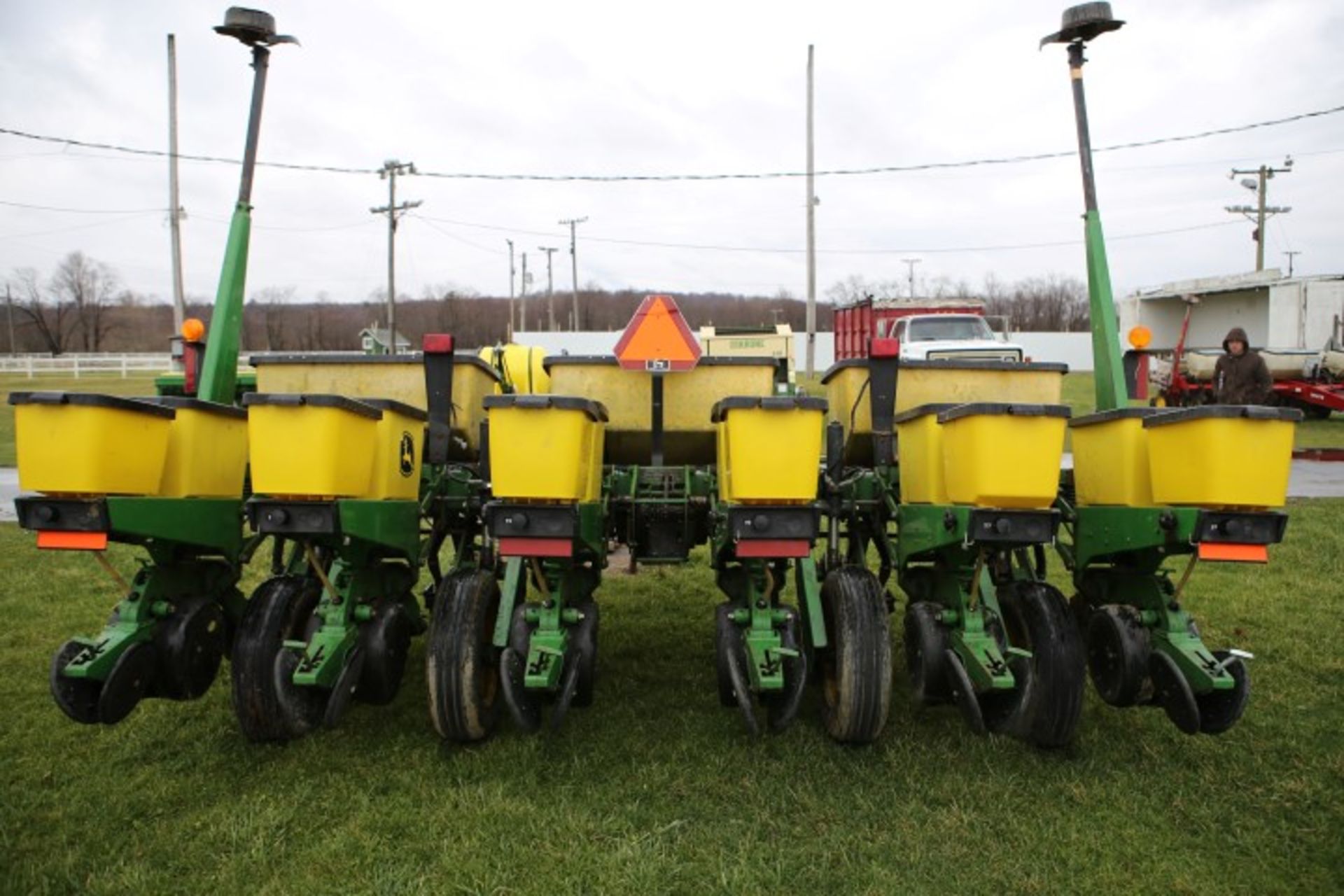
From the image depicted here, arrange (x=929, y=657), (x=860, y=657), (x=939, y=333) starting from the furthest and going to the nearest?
(x=939, y=333) → (x=929, y=657) → (x=860, y=657)

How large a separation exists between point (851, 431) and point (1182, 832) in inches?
92.3

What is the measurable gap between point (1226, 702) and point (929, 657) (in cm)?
120

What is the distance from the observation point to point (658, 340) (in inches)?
181

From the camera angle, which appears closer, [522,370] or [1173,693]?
[1173,693]

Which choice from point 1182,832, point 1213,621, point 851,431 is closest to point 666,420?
point 851,431

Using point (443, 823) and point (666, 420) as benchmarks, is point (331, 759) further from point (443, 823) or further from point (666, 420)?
point (666, 420)

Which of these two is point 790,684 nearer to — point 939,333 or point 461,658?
point 461,658

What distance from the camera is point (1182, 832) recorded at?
11.4 feet

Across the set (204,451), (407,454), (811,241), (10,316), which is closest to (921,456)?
(407,454)

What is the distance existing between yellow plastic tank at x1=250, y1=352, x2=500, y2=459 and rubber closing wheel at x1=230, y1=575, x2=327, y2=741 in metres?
1.25

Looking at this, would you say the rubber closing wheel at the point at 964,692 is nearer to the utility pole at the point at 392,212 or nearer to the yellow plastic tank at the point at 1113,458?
the yellow plastic tank at the point at 1113,458

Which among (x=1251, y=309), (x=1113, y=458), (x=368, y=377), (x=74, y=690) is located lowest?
(x=74, y=690)

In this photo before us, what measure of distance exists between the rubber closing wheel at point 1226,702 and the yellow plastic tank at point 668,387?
2387 millimetres

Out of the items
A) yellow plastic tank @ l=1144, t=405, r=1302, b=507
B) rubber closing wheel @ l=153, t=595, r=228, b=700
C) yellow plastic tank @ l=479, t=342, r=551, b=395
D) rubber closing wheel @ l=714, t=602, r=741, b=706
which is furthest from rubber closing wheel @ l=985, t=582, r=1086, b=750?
rubber closing wheel @ l=153, t=595, r=228, b=700
